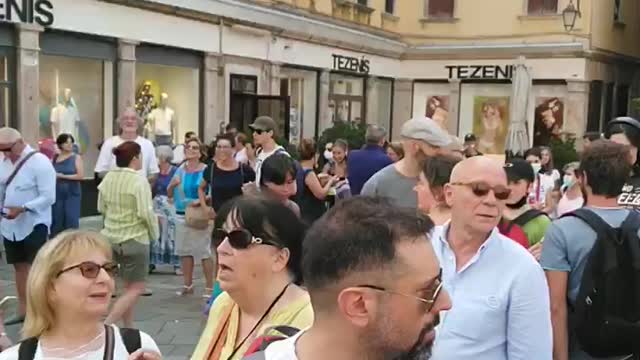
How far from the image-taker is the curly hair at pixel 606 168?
3883 mm

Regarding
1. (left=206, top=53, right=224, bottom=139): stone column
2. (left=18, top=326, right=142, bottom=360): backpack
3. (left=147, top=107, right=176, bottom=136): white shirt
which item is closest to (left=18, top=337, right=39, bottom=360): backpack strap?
(left=18, top=326, right=142, bottom=360): backpack

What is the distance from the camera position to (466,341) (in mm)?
3059

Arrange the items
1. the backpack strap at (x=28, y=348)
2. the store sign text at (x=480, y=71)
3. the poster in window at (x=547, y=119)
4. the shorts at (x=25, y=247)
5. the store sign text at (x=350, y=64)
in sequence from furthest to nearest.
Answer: the store sign text at (x=480, y=71) < the poster in window at (x=547, y=119) < the store sign text at (x=350, y=64) < the shorts at (x=25, y=247) < the backpack strap at (x=28, y=348)

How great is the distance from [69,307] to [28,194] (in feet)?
15.4

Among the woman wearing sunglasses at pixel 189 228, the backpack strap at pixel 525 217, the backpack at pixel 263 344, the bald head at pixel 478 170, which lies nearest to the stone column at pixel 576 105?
the woman wearing sunglasses at pixel 189 228

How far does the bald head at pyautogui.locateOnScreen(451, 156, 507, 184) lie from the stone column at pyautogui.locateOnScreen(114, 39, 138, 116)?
41.8 feet

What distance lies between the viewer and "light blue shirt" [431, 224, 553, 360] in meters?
3.00

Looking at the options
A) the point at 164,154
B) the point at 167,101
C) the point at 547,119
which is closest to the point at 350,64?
the point at 547,119

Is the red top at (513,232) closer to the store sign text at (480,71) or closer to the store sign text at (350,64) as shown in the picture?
the store sign text at (350,64)

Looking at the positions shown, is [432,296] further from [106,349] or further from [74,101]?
[74,101]

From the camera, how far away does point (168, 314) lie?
314 inches

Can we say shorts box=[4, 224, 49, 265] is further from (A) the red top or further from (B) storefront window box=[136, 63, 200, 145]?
(B) storefront window box=[136, 63, 200, 145]

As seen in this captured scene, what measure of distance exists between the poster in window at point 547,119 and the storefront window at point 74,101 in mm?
15758

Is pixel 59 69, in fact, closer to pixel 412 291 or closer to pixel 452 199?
pixel 452 199
